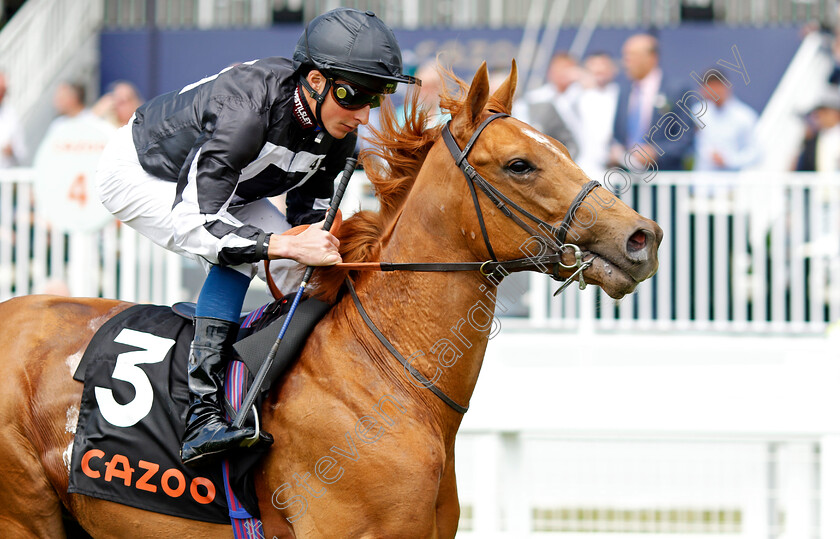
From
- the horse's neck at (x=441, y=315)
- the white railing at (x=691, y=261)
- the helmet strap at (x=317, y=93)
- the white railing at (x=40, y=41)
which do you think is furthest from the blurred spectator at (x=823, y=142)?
the white railing at (x=40, y=41)

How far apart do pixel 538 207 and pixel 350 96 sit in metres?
0.72

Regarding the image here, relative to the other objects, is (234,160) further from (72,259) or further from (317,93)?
(72,259)

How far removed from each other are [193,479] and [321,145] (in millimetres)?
1180

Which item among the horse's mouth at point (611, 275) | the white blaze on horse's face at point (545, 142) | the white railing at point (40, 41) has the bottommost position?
the horse's mouth at point (611, 275)

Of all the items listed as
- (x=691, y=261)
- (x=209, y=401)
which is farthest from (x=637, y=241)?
(x=691, y=261)

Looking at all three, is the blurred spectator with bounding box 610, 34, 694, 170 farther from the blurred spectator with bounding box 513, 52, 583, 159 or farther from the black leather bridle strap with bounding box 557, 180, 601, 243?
the black leather bridle strap with bounding box 557, 180, 601, 243

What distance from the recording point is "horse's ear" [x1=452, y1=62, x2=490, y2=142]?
2.83 metres

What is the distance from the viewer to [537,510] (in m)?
5.64

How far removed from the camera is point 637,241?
263 cm

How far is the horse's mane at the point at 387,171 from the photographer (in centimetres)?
303

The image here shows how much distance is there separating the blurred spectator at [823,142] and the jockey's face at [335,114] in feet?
17.6

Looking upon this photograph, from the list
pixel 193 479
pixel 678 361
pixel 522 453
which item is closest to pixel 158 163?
pixel 193 479

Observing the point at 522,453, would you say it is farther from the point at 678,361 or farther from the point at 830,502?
the point at 678,361

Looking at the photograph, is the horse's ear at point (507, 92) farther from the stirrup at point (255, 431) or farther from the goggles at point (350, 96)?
the stirrup at point (255, 431)
